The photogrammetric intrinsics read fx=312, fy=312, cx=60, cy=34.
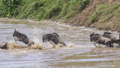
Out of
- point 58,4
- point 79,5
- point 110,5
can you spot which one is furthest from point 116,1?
point 58,4

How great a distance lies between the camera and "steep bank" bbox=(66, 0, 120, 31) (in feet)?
60.7

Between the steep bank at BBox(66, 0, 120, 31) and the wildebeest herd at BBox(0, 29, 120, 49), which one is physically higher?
the steep bank at BBox(66, 0, 120, 31)

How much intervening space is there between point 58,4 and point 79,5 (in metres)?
3.79

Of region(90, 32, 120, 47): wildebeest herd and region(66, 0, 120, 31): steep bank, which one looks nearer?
region(90, 32, 120, 47): wildebeest herd

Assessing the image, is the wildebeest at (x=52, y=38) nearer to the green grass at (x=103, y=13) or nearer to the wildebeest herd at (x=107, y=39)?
the wildebeest herd at (x=107, y=39)

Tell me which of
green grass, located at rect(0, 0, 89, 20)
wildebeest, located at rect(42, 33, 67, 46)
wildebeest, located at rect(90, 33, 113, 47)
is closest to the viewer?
wildebeest, located at rect(90, 33, 113, 47)

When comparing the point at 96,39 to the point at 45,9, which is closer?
the point at 96,39

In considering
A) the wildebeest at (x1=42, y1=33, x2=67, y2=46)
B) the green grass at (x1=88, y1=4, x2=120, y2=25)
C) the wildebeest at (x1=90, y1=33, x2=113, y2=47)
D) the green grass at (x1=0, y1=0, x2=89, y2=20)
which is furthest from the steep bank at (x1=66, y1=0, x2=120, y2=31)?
the wildebeest at (x1=42, y1=33, x2=67, y2=46)

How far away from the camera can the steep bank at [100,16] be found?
60.7 feet

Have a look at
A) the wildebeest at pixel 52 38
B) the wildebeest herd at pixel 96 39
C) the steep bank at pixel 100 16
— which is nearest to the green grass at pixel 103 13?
the steep bank at pixel 100 16

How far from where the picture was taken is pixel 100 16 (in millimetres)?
20328

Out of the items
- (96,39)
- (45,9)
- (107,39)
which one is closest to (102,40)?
(107,39)

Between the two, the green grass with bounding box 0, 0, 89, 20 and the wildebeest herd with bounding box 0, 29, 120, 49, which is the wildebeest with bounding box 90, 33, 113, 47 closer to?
the wildebeest herd with bounding box 0, 29, 120, 49

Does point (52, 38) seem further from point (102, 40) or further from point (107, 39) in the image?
point (107, 39)
